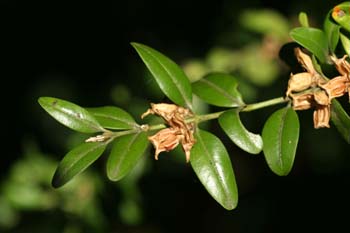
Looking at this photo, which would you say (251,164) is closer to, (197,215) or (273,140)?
(197,215)

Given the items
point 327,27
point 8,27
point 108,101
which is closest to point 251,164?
point 108,101

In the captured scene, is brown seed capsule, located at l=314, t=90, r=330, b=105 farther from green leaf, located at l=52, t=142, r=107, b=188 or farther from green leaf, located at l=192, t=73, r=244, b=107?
green leaf, located at l=52, t=142, r=107, b=188

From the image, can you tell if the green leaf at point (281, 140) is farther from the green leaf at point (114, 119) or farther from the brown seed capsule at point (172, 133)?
the green leaf at point (114, 119)

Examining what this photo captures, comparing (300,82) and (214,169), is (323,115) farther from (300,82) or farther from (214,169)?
(214,169)

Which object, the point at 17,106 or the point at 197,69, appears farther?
the point at 17,106

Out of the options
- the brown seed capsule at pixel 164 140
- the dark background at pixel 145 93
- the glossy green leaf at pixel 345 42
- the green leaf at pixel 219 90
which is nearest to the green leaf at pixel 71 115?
the brown seed capsule at pixel 164 140

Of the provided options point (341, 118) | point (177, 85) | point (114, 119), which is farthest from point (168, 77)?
point (341, 118)
